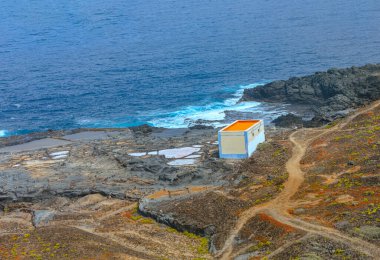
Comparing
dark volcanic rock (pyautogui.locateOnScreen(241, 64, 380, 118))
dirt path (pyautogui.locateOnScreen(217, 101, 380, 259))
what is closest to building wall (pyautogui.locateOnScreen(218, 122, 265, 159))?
dirt path (pyautogui.locateOnScreen(217, 101, 380, 259))

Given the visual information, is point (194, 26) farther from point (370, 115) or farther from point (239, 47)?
point (370, 115)

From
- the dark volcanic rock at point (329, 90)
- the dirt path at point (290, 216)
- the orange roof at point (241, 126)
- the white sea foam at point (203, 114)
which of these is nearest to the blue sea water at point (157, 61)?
the white sea foam at point (203, 114)

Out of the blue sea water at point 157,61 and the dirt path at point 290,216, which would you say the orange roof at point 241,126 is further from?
the blue sea water at point 157,61

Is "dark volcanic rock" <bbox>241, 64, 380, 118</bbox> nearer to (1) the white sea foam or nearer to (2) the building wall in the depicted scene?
(1) the white sea foam

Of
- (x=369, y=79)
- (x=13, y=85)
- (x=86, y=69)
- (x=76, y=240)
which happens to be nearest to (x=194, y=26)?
(x=86, y=69)

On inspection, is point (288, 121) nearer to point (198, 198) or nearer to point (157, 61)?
point (198, 198)

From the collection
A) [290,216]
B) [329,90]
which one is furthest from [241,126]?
[329,90]
